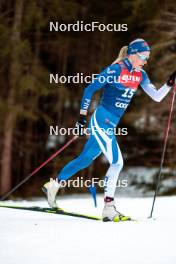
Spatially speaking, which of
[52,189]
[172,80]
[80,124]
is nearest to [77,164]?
[52,189]

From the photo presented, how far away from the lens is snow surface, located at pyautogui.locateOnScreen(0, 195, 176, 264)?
3818mm

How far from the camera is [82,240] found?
14.4 feet

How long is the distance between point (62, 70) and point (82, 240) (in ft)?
41.9

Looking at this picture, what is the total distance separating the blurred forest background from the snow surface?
736 cm

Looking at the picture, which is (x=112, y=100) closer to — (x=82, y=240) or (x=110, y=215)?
(x=110, y=215)

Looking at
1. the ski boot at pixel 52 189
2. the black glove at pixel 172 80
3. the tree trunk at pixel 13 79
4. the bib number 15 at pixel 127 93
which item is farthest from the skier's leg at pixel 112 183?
the tree trunk at pixel 13 79

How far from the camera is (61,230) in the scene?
15.8 ft

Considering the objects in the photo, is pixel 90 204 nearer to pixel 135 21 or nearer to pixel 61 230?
pixel 61 230

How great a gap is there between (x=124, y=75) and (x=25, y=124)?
11775 millimetres

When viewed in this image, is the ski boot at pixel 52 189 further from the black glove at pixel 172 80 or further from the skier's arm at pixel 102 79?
the black glove at pixel 172 80

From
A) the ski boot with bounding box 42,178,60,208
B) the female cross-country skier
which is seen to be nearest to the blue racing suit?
the female cross-country skier

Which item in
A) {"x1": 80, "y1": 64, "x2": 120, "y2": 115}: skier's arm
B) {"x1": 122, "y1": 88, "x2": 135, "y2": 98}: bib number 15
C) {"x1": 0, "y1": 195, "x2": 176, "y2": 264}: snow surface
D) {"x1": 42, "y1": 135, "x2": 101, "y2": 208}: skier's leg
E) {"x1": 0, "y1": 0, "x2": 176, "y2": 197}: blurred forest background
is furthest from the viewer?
{"x1": 0, "y1": 0, "x2": 176, "y2": 197}: blurred forest background

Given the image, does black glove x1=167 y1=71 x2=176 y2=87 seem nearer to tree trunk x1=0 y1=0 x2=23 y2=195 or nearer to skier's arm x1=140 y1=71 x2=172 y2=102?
skier's arm x1=140 y1=71 x2=172 y2=102

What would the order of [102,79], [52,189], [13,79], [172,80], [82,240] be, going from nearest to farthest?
[82,240] < [102,79] < [172,80] < [52,189] < [13,79]
